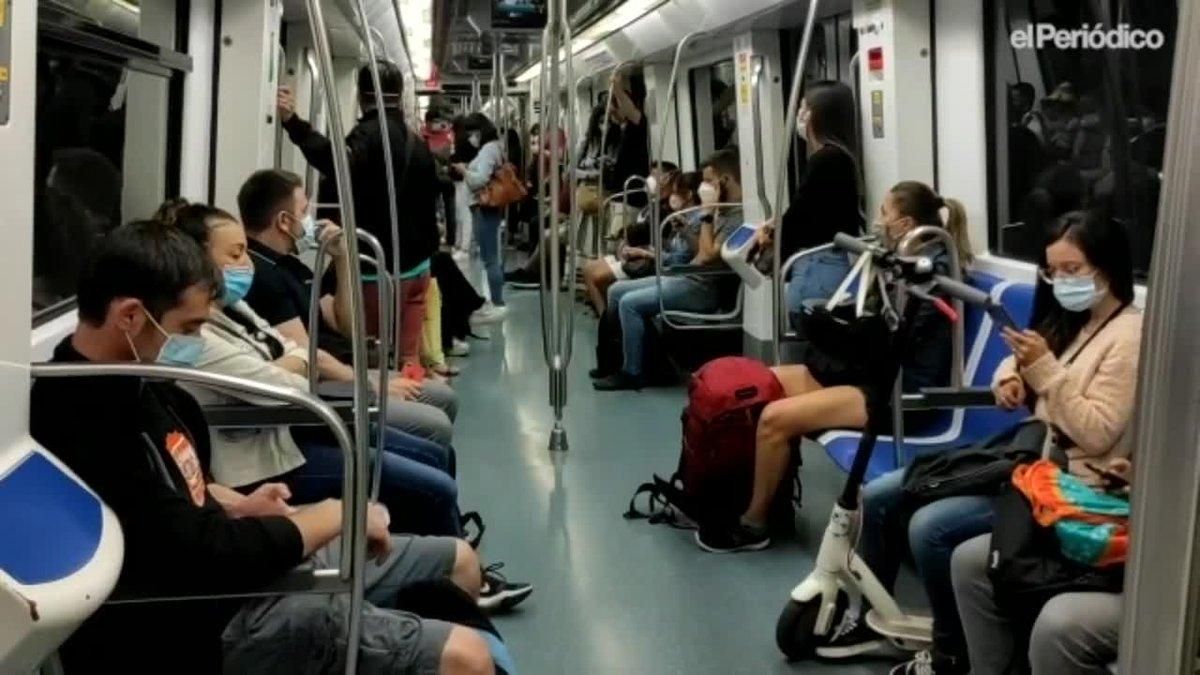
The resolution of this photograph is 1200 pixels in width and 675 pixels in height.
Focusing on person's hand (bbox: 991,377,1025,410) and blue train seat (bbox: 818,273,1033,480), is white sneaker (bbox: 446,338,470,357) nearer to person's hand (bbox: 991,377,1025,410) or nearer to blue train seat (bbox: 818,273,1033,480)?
blue train seat (bbox: 818,273,1033,480)

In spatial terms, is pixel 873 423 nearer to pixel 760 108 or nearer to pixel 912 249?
pixel 912 249

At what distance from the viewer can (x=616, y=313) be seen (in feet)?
23.9

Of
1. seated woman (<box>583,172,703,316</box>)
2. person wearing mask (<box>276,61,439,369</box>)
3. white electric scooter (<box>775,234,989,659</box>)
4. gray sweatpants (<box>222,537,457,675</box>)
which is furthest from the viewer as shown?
seated woman (<box>583,172,703,316</box>)

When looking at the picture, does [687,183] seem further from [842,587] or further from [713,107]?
[842,587]

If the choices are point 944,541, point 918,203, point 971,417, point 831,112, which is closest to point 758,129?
point 831,112

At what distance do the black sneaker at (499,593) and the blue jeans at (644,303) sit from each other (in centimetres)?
313

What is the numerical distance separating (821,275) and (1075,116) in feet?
3.47

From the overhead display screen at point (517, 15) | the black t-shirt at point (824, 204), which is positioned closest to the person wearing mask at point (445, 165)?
the overhead display screen at point (517, 15)

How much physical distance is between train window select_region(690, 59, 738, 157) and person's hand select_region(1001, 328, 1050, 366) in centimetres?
576

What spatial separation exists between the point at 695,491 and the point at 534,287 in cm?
716

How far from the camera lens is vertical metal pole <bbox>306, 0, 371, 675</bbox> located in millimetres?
1990

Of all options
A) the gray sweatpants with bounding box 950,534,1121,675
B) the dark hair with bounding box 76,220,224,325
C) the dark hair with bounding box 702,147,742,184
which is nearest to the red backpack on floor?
the gray sweatpants with bounding box 950,534,1121,675

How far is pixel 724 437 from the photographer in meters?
4.28

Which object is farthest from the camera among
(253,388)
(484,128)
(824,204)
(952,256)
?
(484,128)
